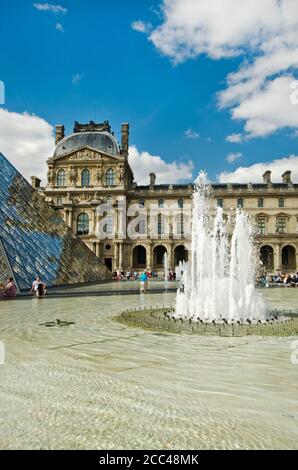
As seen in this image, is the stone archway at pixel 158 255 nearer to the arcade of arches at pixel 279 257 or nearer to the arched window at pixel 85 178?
the arched window at pixel 85 178

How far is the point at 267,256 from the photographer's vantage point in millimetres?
46625

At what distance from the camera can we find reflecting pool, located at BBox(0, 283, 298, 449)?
265cm

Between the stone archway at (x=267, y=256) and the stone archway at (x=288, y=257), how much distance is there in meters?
1.72

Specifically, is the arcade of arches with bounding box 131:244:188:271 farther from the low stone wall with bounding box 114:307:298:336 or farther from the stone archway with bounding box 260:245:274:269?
the low stone wall with bounding box 114:307:298:336

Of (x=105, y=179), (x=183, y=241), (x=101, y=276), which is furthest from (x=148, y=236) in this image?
(x=101, y=276)

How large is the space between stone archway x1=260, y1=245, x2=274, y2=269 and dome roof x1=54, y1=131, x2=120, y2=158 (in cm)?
2222

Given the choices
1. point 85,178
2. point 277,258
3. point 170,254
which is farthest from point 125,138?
point 277,258

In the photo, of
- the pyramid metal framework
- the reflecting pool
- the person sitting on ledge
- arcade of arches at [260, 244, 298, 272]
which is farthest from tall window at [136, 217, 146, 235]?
the reflecting pool

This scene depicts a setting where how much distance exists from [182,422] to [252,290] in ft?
21.4

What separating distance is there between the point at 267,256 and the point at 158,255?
1367cm

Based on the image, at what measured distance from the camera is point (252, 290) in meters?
9.02

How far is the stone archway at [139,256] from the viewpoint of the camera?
47.2 meters

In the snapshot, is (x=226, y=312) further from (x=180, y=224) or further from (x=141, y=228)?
(x=180, y=224)
